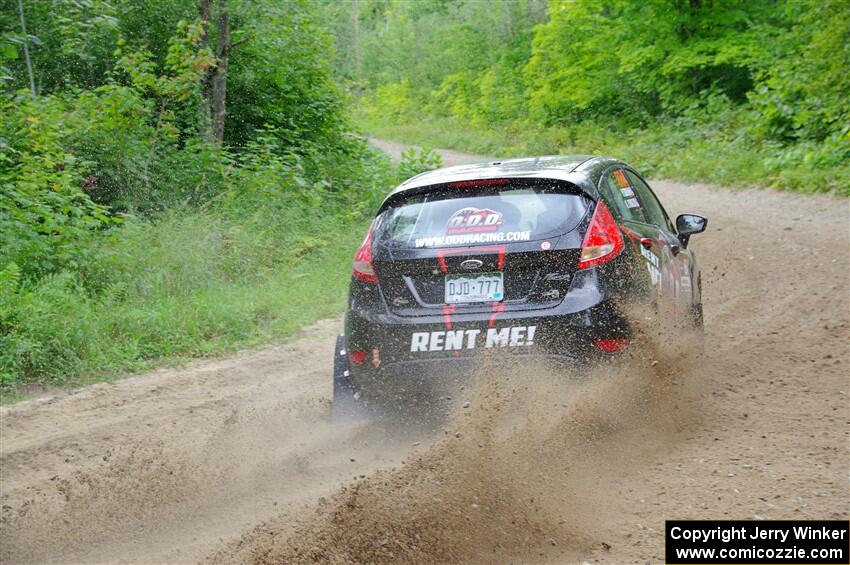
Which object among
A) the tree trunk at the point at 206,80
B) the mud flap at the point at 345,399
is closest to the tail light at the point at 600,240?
the mud flap at the point at 345,399

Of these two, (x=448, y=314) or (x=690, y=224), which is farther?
(x=690, y=224)

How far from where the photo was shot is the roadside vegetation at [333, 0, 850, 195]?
16766mm

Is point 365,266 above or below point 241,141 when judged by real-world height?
above

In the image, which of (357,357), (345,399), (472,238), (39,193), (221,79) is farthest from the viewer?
(221,79)

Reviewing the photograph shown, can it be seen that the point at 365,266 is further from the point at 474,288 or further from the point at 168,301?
the point at 168,301

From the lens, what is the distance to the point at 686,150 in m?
21.3

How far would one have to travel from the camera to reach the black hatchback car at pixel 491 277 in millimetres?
4812

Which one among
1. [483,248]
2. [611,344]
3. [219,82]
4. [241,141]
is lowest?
[241,141]

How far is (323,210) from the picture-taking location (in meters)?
14.0

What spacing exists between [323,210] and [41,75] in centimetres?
508

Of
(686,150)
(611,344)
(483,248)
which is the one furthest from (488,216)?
(686,150)

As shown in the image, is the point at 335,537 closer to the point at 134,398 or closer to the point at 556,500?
the point at 556,500

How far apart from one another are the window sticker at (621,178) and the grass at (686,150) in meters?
9.93

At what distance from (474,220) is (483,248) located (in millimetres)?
234
